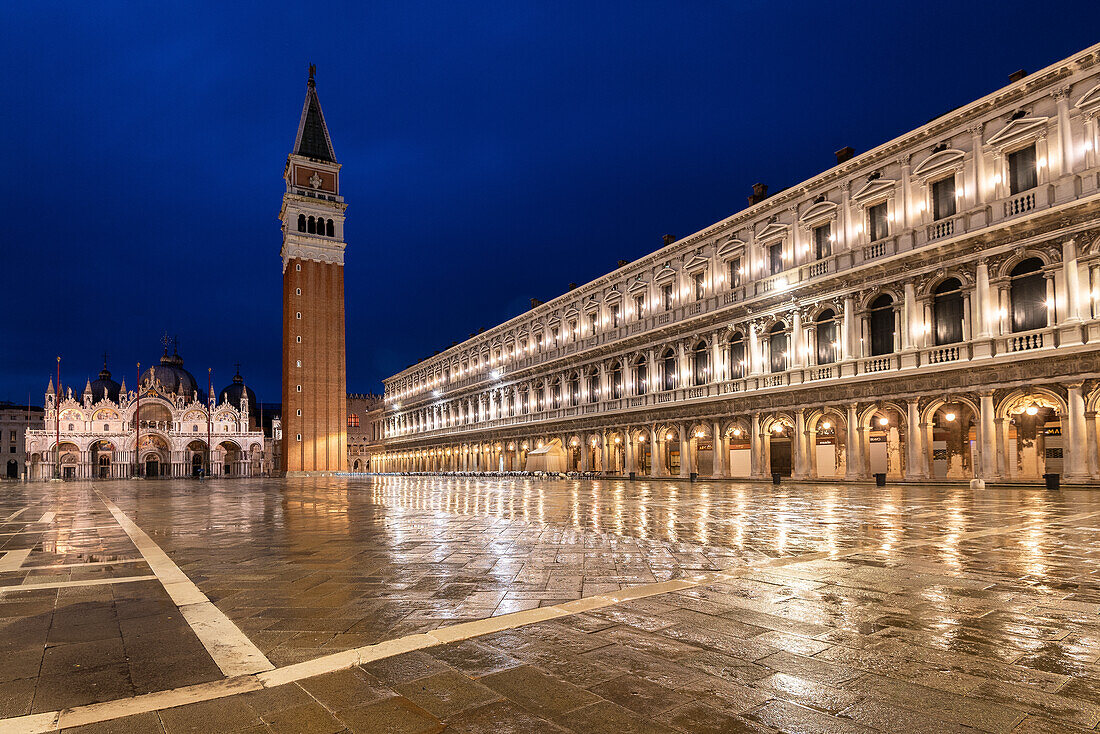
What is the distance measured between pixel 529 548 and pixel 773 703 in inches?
222

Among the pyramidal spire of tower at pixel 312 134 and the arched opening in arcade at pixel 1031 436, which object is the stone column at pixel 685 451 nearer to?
the arched opening in arcade at pixel 1031 436

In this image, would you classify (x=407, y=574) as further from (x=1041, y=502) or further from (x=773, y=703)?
(x=1041, y=502)

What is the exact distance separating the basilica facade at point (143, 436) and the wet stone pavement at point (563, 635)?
79.1 meters

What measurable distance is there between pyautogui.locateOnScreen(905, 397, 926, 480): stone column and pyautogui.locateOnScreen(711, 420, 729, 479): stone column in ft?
31.1

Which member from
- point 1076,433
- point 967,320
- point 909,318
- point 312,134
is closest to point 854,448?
point 909,318

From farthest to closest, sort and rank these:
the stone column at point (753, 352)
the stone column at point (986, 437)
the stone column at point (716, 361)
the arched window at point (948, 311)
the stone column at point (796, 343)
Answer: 1. the stone column at point (716, 361)
2. the stone column at point (753, 352)
3. the stone column at point (796, 343)
4. the arched window at point (948, 311)
5. the stone column at point (986, 437)

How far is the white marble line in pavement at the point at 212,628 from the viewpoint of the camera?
405 cm

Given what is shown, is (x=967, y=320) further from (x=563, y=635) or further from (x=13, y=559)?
(x=13, y=559)

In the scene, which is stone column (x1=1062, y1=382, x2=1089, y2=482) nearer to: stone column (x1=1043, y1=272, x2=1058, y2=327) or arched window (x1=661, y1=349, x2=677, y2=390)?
stone column (x1=1043, y1=272, x2=1058, y2=327)

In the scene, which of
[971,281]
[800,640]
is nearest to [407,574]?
[800,640]

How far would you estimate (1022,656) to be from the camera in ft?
13.2

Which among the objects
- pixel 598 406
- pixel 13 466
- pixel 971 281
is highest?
pixel 971 281

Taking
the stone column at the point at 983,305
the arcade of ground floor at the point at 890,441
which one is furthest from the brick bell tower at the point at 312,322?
the stone column at the point at 983,305

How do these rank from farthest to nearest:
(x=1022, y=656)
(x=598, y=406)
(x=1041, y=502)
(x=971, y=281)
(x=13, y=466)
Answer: (x=13, y=466)
(x=598, y=406)
(x=971, y=281)
(x=1041, y=502)
(x=1022, y=656)
